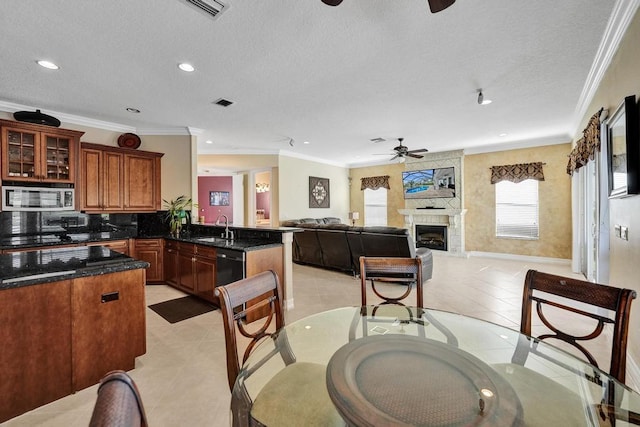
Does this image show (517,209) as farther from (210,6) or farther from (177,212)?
(177,212)

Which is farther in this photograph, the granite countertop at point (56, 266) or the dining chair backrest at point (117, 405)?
the granite countertop at point (56, 266)

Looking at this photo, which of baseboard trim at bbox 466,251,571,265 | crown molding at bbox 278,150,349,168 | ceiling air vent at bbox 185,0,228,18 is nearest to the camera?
ceiling air vent at bbox 185,0,228,18

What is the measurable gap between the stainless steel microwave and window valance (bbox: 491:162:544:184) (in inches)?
328

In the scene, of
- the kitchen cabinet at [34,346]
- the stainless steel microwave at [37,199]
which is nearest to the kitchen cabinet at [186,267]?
the stainless steel microwave at [37,199]

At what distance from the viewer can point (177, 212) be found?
4.49 meters

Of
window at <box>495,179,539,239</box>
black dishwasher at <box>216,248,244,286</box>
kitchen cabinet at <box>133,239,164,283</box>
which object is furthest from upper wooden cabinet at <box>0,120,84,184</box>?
window at <box>495,179,539,239</box>

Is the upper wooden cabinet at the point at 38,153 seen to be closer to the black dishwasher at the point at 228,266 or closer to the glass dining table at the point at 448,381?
the black dishwasher at the point at 228,266

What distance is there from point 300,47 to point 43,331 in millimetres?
2884

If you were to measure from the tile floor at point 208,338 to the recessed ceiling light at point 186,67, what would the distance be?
8.98ft

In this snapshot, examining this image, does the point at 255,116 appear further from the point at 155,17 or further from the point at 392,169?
the point at 392,169

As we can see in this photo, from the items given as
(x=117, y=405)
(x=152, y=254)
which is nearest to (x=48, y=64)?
(x=152, y=254)

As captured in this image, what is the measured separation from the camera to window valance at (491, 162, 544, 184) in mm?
6020

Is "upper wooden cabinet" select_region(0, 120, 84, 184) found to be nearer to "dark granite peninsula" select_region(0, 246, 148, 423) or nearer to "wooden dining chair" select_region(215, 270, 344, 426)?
"dark granite peninsula" select_region(0, 246, 148, 423)

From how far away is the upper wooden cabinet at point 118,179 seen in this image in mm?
3996
